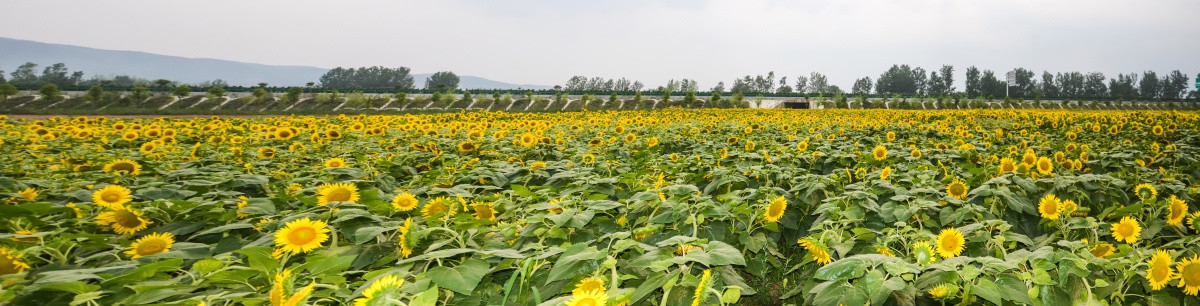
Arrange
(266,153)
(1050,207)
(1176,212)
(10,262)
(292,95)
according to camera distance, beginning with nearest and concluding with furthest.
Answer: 1. (10,262)
2. (1176,212)
3. (1050,207)
4. (266,153)
5. (292,95)

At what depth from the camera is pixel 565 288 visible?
→ 1.46m

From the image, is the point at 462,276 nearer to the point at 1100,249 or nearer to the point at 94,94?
the point at 1100,249

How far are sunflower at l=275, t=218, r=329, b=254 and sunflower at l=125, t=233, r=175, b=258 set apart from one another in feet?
1.75

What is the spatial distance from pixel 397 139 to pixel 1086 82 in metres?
185

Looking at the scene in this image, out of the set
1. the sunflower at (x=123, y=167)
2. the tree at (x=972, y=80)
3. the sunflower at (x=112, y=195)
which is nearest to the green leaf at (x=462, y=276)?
the sunflower at (x=112, y=195)

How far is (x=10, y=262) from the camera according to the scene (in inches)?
62.7

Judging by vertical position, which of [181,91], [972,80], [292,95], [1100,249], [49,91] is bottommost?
[1100,249]

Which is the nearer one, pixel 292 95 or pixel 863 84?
pixel 292 95

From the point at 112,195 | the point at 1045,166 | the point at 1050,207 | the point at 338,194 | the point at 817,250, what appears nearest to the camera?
the point at 817,250

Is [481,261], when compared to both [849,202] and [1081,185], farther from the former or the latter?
[1081,185]

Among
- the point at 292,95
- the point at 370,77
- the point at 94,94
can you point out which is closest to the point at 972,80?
the point at 292,95

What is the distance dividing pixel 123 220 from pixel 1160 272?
164 inches

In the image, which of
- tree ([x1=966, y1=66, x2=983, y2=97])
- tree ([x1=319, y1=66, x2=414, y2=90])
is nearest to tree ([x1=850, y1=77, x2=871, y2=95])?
tree ([x1=966, y1=66, x2=983, y2=97])

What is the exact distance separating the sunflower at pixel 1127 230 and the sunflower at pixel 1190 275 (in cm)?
90
